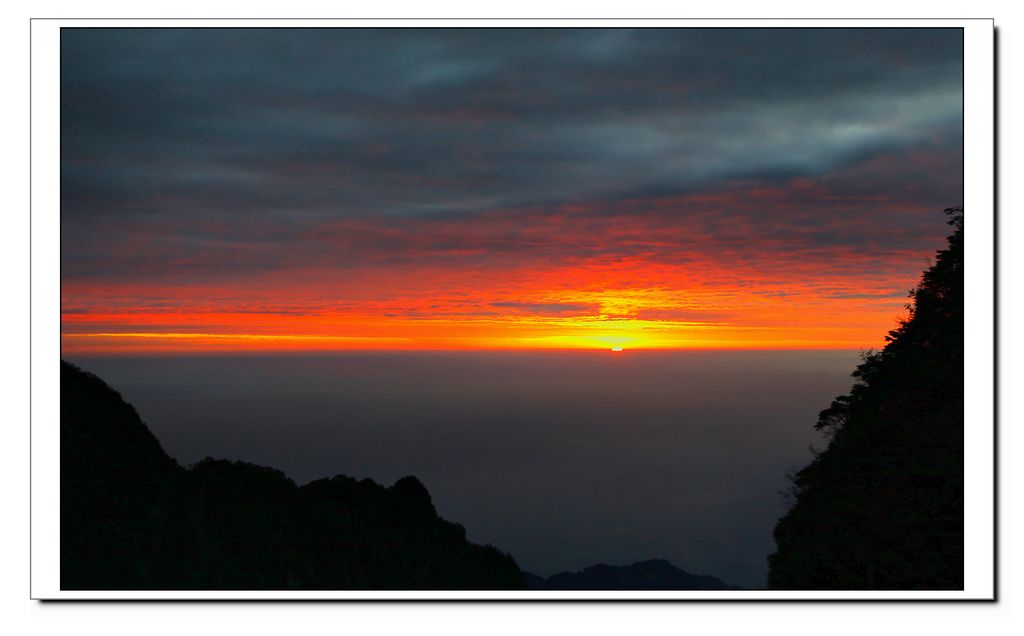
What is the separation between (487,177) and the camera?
5.71 metres

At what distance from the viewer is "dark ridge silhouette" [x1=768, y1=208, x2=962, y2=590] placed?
434 cm

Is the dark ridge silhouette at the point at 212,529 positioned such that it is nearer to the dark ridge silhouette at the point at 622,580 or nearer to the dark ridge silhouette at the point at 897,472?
the dark ridge silhouette at the point at 622,580

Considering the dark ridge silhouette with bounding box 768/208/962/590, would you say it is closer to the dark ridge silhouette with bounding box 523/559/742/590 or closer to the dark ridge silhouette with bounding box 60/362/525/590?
the dark ridge silhouette with bounding box 523/559/742/590

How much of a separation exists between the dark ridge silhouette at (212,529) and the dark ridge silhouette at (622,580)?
0.22 m

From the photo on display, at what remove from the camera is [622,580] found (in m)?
4.59

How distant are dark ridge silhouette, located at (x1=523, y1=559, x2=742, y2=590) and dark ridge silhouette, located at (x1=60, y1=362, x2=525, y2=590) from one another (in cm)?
22

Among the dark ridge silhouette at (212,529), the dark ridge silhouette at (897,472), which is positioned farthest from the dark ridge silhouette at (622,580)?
the dark ridge silhouette at (897,472)

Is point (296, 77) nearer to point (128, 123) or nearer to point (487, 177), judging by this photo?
point (128, 123)

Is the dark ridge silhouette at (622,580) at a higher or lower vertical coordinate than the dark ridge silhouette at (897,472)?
lower

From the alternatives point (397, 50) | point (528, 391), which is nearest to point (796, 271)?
point (528, 391)

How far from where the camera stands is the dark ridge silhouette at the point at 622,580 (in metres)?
4.33

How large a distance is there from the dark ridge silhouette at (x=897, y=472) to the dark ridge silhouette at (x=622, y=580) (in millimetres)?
482

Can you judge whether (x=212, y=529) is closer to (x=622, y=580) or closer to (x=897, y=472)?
(x=622, y=580)
